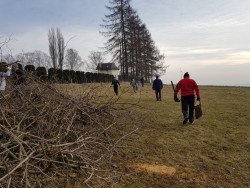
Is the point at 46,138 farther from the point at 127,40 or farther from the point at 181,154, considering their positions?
the point at 127,40

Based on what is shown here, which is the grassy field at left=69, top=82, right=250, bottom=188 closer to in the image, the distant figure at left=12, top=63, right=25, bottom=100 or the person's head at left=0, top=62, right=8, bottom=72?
the distant figure at left=12, top=63, right=25, bottom=100

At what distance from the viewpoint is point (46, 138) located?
18.2 ft

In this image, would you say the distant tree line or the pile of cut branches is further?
the distant tree line

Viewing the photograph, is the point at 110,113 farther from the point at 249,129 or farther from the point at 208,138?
the point at 249,129

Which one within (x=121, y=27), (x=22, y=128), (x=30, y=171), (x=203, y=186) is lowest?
(x=203, y=186)

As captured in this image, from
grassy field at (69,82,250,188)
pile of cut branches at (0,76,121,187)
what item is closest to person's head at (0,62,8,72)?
pile of cut branches at (0,76,121,187)

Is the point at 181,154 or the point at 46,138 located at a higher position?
the point at 46,138

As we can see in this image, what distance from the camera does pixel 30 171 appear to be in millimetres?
4449

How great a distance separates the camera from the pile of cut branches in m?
4.45

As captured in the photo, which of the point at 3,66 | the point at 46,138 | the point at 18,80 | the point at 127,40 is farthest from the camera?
the point at 127,40

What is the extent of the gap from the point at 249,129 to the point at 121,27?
3923 cm

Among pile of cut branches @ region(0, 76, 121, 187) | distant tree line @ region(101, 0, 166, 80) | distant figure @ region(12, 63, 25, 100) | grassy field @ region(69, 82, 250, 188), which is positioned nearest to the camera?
pile of cut branches @ region(0, 76, 121, 187)

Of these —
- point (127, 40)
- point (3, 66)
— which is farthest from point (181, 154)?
point (127, 40)

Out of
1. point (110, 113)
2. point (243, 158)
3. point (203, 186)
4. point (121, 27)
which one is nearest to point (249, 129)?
point (243, 158)
